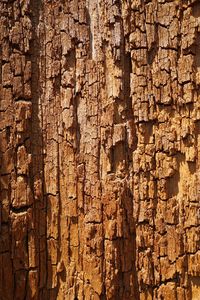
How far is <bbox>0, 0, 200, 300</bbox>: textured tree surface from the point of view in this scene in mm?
1927

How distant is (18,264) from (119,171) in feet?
2.49

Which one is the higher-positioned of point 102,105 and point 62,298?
point 102,105

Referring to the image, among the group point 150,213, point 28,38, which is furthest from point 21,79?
point 150,213

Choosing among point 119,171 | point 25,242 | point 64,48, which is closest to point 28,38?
point 64,48

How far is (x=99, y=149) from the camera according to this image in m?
2.00

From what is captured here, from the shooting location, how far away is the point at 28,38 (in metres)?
2.01

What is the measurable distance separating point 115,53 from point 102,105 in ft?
0.97

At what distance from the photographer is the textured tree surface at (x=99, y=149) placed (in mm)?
1927

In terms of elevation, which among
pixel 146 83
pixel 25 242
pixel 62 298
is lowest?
pixel 62 298

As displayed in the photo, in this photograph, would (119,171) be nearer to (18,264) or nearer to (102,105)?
(102,105)

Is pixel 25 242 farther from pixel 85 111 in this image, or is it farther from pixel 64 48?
Result: pixel 64 48

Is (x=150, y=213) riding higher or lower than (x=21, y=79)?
lower

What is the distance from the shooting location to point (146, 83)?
197 cm

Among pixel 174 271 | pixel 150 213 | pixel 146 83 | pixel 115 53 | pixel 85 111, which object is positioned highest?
pixel 115 53
